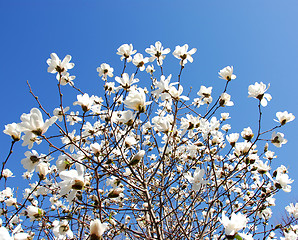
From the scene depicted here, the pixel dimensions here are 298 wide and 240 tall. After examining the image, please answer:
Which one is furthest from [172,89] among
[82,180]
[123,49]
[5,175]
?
[5,175]

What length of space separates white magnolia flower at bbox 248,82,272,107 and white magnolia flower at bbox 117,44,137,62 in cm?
116

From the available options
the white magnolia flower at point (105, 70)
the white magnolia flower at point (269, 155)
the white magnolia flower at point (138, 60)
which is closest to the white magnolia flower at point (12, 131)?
the white magnolia flower at point (105, 70)

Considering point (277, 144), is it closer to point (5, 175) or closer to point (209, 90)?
point (209, 90)

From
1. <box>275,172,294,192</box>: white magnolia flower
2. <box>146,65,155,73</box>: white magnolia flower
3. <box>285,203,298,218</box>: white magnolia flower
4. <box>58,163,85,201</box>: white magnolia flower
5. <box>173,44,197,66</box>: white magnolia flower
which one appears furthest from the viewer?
<box>146,65,155,73</box>: white magnolia flower

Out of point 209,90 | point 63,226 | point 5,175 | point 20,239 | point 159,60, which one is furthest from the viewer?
point 5,175

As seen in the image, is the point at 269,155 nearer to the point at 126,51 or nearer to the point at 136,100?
the point at 136,100

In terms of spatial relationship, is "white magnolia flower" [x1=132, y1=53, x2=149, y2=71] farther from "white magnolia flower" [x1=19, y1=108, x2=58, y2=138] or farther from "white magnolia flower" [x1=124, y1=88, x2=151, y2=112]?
"white magnolia flower" [x1=19, y1=108, x2=58, y2=138]

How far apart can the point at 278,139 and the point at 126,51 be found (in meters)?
1.61

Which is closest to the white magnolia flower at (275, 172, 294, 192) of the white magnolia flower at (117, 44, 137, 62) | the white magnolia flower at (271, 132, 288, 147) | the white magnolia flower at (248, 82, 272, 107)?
the white magnolia flower at (271, 132, 288, 147)

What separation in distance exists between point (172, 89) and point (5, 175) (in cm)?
215

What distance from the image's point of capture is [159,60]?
84.4 inches

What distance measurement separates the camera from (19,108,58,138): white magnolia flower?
1.16 metres

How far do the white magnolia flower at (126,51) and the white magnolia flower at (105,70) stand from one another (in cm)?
22

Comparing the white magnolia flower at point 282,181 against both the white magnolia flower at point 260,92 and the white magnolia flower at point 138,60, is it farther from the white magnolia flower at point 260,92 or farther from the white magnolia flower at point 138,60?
the white magnolia flower at point 138,60
